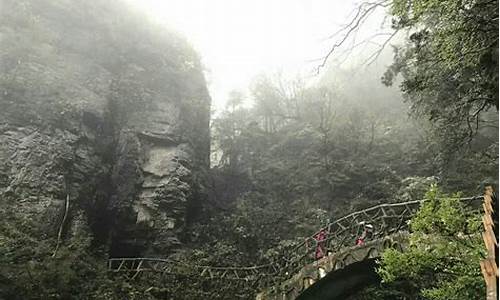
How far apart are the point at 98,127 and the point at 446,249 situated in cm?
1386

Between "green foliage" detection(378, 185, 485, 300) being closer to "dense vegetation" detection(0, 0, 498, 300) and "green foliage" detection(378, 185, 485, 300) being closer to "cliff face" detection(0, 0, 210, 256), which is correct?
"dense vegetation" detection(0, 0, 498, 300)

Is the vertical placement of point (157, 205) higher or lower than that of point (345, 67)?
lower

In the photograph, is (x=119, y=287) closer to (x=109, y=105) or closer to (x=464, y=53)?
(x=109, y=105)

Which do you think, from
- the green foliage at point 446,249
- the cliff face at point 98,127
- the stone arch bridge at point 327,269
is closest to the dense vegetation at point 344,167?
the green foliage at point 446,249

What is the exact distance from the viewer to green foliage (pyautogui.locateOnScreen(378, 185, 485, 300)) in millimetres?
6512

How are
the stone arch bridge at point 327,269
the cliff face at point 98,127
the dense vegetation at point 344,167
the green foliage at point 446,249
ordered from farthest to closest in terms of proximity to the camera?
the cliff face at point 98,127
the stone arch bridge at point 327,269
the dense vegetation at point 344,167
the green foliage at point 446,249

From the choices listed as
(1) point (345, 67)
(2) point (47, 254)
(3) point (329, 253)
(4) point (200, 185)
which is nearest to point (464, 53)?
(3) point (329, 253)

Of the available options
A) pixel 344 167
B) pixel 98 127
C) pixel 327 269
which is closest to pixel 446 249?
pixel 327 269

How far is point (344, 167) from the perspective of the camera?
21.2 metres

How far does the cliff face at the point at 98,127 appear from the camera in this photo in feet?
45.4

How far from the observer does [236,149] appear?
24250mm

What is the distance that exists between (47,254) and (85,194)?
4732 mm

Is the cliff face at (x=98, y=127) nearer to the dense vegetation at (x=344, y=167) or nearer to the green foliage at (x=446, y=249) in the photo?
the dense vegetation at (x=344, y=167)

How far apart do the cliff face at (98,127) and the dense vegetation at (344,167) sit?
1.31 ft
